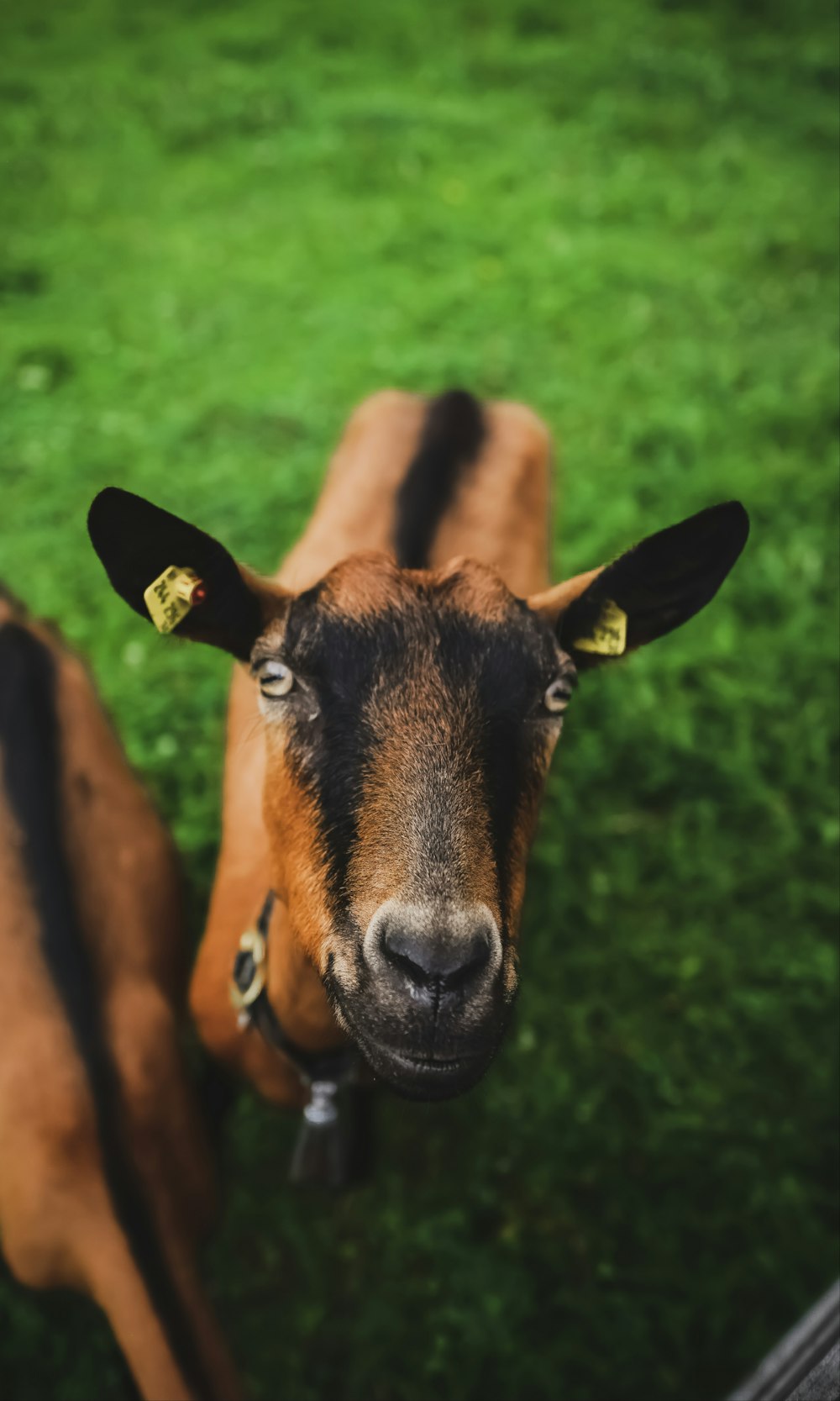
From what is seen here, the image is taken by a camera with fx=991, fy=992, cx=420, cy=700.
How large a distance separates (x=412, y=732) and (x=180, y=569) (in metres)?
0.73

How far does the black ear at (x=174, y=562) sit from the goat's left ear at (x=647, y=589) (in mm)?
811

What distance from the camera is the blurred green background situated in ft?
12.3

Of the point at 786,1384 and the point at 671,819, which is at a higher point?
the point at 786,1384

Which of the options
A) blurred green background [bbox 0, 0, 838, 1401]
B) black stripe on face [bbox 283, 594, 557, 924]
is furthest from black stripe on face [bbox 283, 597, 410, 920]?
blurred green background [bbox 0, 0, 838, 1401]

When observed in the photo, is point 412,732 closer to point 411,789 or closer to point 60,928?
point 411,789

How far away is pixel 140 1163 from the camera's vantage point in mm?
2918

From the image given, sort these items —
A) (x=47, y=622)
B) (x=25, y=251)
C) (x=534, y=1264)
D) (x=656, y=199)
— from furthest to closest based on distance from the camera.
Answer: (x=656, y=199) < (x=25, y=251) < (x=47, y=622) < (x=534, y=1264)

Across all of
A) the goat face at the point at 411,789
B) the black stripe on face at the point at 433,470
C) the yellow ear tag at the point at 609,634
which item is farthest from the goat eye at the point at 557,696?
the black stripe on face at the point at 433,470

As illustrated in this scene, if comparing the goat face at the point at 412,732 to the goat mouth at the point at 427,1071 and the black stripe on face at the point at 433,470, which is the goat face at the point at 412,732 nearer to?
the goat mouth at the point at 427,1071

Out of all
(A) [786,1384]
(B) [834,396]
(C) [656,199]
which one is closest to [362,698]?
(A) [786,1384]

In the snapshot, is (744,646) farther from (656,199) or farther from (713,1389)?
(656,199)

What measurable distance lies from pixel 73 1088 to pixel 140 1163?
0.97 feet

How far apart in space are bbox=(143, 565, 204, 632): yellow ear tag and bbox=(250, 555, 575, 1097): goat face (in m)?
0.23

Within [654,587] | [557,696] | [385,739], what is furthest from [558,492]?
[385,739]
